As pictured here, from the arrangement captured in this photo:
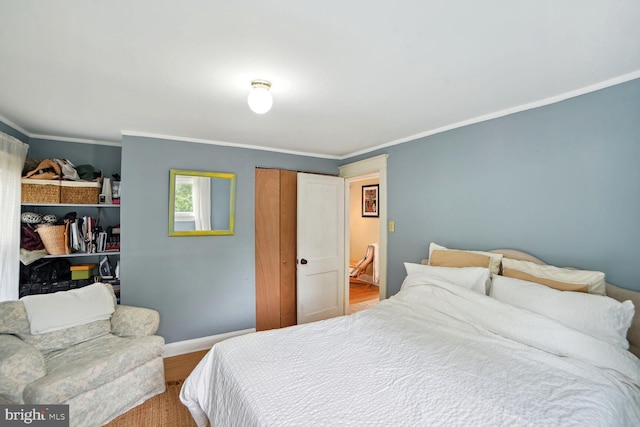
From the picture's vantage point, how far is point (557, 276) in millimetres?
1812

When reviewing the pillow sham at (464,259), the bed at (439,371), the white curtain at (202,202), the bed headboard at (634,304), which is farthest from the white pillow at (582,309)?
the white curtain at (202,202)

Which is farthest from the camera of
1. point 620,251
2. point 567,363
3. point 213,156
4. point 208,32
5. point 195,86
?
point 213,156

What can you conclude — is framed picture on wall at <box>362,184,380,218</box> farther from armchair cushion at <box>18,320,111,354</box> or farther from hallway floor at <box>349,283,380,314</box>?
armchair cushion at <box>18,320,111,354</box>

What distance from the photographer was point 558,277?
1804 mm

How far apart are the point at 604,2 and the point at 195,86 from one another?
6.73ft

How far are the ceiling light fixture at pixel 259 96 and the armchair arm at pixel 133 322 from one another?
202 cm

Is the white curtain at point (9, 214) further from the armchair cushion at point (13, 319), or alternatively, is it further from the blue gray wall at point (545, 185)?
the blue gray wall at point (545, 185)

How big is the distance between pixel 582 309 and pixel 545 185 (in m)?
0.93

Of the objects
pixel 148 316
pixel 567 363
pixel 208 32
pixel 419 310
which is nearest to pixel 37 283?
pixel 148 316

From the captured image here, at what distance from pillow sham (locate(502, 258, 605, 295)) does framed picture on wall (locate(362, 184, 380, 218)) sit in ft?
13.3

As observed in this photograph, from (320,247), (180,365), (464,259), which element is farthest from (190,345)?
(464,259)

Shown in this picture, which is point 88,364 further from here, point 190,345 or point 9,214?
point 9,214

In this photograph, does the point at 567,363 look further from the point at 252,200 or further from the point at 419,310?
the point at 252,200

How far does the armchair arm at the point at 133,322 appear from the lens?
2453 millimetres
